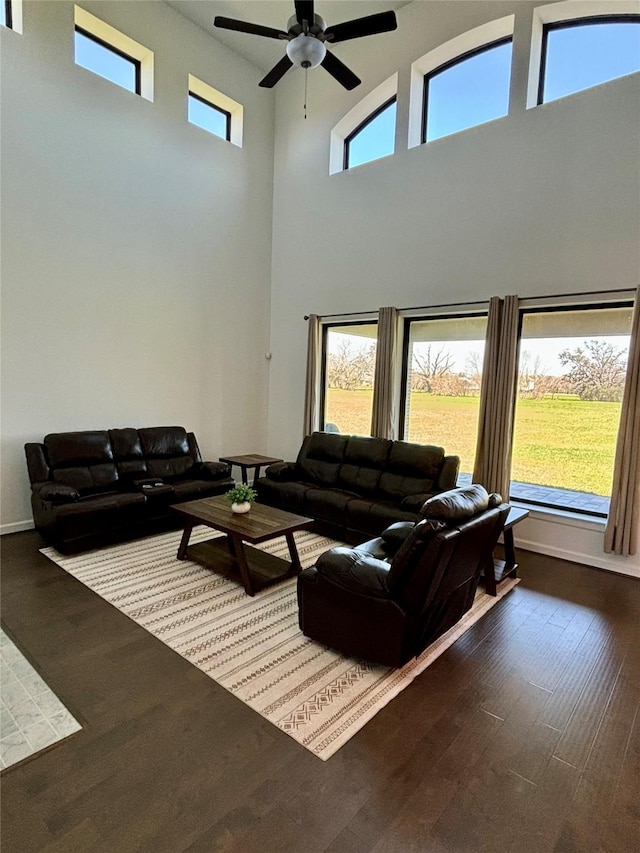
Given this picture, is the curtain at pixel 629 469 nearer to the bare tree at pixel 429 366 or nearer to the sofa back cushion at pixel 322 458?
the bare tree at pixel 429 366

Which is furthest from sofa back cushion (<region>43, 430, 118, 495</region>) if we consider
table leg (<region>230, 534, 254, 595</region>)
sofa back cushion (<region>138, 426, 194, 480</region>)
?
table leg (<region>230, 534, 254, 595</region>)

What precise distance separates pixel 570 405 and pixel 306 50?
390 cm

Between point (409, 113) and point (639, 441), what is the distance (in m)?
4.49

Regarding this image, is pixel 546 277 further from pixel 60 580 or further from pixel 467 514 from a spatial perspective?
pixel 60 580

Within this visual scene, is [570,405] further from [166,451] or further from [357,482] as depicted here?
[166,451]

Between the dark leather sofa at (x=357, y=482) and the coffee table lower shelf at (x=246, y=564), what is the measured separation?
2.72 feet

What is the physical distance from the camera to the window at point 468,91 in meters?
4.83

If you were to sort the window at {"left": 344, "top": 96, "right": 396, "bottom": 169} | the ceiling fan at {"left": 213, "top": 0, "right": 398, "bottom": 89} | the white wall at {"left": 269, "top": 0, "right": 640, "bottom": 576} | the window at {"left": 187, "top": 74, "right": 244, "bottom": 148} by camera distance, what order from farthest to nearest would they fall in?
the window at {"left": 187, "top": 74, "right": 244, "bottom": 148} → the window at {"left": 344, "top": 96, "right": 396, "bottom": 169} → the white wall at {"left": 269, "top": 0, "right": 640, "bottom": 576} → the ceiling fan at {"left": 213, "top": 0, "right": 398, "bottom": 89}

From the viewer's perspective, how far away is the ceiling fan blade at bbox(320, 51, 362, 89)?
3742mm

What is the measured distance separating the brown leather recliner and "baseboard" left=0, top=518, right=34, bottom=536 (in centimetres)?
347

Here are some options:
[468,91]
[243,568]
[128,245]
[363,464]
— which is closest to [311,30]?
[468,91]

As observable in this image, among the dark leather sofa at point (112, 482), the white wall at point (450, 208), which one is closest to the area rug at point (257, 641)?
the dark leather sofa at point (112, 482)

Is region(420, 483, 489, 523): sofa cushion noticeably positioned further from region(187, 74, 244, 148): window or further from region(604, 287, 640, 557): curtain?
region(187, 74, 244, 148): window

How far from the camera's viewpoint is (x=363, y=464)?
201 inches
